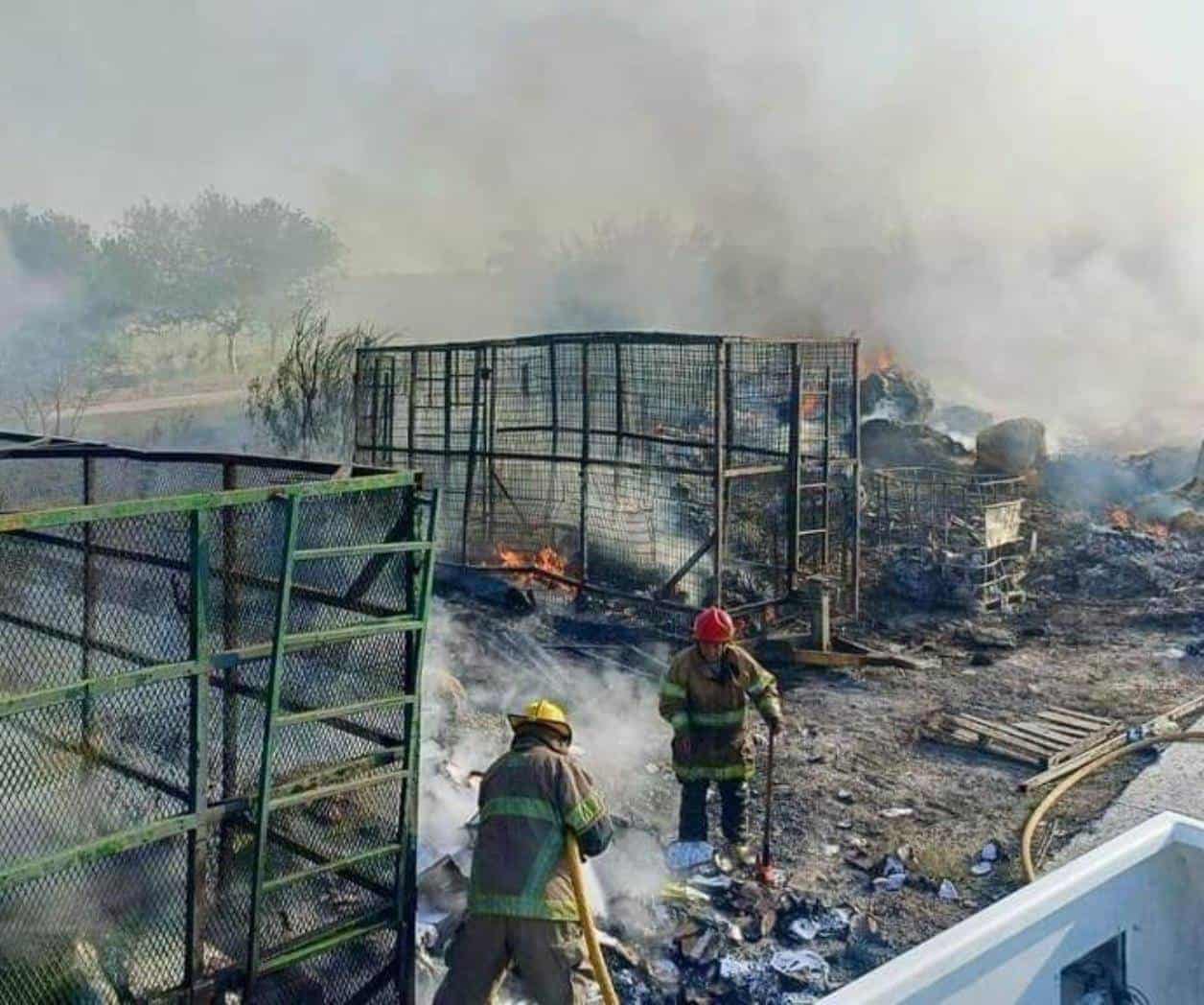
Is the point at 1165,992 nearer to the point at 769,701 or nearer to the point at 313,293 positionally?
the point at 769,701

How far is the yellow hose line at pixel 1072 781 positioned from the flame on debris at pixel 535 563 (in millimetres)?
5093

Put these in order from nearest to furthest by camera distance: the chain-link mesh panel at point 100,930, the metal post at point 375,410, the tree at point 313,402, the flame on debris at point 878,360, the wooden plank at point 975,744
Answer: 1. the chain-link mesh panel at point 100,930
2. the wooden plank at point 975,744
3. the metal post at point 375,410
4. the tree at point 313,402
5. the flame on debris at point 878,360

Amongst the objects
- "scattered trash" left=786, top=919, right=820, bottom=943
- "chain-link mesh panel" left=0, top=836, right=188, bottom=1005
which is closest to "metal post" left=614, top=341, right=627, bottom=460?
"scattered trash" left=786, top=919, right=820, bottom=943

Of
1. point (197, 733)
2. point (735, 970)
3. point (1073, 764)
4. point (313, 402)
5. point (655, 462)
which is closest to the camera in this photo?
point (197, 733)

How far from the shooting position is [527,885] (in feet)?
14.3

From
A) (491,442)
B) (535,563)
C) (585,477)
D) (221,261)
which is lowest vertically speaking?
(535,563)

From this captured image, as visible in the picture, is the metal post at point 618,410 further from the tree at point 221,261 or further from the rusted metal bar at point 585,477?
the tree at point 221,261

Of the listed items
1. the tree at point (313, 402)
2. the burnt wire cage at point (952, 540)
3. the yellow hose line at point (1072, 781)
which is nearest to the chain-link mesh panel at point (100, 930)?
the yellow hose line at point (1072, 781)

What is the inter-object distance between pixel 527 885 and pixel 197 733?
1.36m

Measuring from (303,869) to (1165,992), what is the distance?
274 centimetres

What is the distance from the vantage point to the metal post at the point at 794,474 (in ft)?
31.9

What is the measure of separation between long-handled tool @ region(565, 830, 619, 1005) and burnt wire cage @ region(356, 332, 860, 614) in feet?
16.8

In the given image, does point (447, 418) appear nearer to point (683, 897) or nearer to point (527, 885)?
point (683, 897)

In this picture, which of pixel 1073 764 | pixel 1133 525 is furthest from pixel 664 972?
pixel 1133 525
